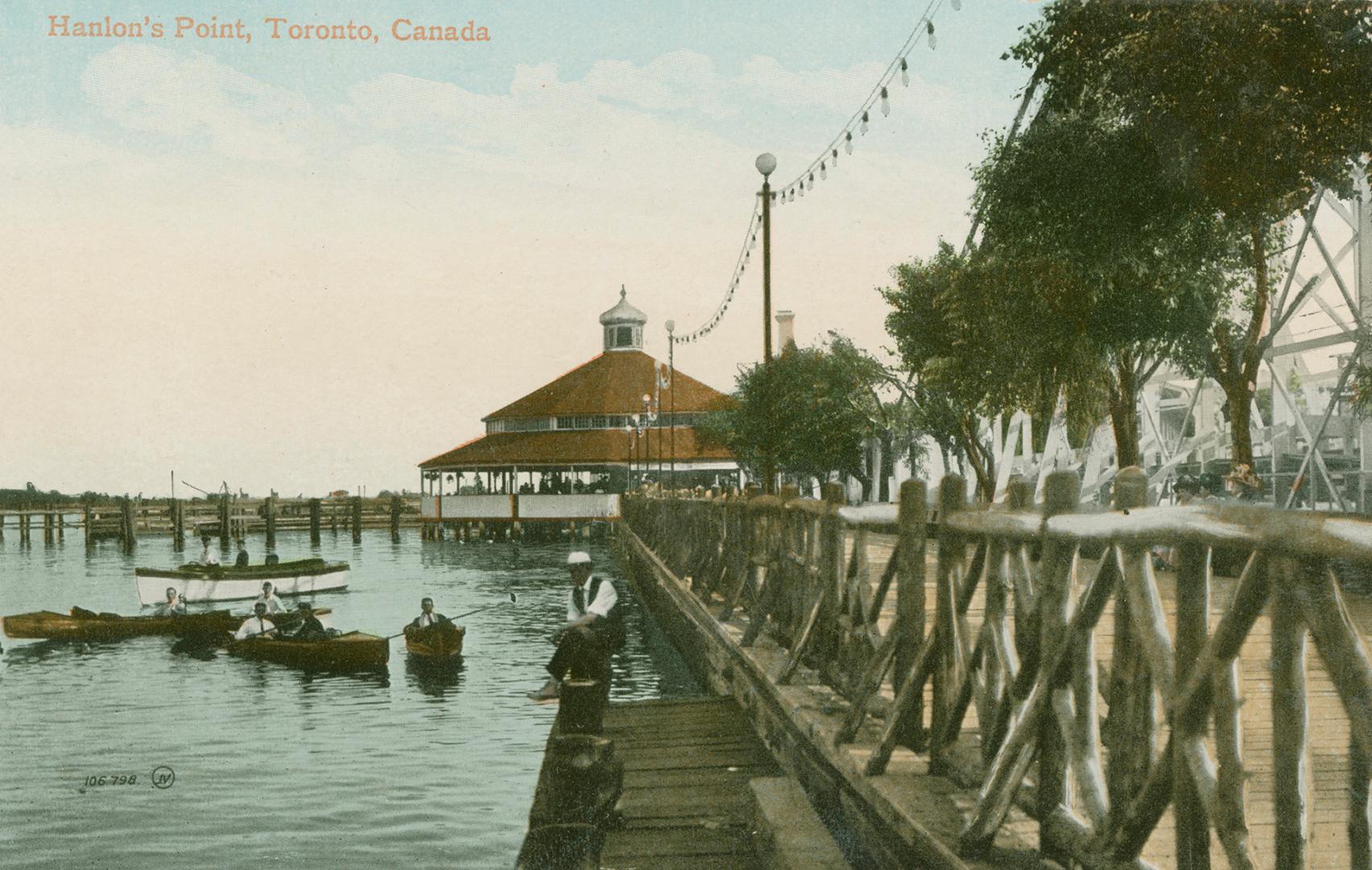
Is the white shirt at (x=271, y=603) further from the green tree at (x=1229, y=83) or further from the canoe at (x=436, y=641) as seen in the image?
the green tree at (x=1229, y=83)

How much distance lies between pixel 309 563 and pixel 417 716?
95.6ft

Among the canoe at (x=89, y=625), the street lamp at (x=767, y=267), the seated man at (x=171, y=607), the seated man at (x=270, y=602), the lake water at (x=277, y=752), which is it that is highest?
the street lamp at (x=767, y=267)

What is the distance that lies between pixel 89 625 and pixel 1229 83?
30.3 m

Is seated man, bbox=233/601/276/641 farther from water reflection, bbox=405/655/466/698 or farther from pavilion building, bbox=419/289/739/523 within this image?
pavilion building, bbox=419/289/739/523

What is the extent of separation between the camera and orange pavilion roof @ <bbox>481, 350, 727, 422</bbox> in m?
86.8

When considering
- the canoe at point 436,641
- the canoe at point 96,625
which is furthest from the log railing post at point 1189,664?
the canoe at point 96,625

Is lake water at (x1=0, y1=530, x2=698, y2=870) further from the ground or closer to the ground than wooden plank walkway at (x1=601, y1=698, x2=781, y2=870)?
closer to the ground

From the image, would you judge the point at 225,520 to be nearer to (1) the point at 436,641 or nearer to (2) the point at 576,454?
(2) the point at 576,454

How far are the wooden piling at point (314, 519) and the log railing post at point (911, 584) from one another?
88117mm

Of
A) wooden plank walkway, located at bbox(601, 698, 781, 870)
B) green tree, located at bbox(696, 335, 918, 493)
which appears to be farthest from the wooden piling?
wooden plank walkway, located at bbox(601, 698, 781, 870)

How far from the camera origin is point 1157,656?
3.55 meters

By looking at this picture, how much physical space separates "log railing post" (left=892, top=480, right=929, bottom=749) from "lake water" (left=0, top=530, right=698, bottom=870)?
874 centimetres

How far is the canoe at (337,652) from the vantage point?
27.0m

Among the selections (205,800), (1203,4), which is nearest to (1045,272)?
(1203,4)
